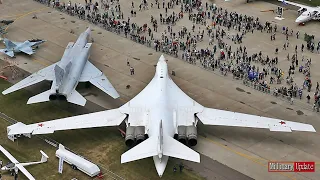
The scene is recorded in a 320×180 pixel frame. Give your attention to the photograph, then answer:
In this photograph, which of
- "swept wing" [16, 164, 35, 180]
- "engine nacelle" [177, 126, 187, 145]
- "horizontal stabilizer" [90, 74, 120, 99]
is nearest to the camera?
"swept wing" [16, 164, 35, 180]

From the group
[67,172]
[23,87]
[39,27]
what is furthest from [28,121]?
[39,27]

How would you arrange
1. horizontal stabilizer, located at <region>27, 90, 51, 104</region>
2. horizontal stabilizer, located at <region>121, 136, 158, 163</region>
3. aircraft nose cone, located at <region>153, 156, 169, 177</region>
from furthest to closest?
horizontal stabilizer, located at <region>27, 90, 51, 104</region>, aircraft nose cone, located at <region>153, 156, 169, 177</region>, horizontal stabilizer, located at <region>121, 136, 158, 163</region>

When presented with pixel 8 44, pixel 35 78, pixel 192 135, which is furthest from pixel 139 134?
pixel 8 44

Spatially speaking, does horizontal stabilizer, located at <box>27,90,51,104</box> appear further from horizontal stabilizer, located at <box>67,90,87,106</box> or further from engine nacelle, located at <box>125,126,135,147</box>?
engine nacelle, located at <box>125,126,135,147</box>

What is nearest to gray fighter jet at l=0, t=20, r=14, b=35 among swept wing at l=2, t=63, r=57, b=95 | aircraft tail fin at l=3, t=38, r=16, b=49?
aircraft tail fin at l=3, t=38, r=16, b=49

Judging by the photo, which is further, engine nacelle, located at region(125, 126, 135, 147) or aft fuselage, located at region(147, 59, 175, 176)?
engine nacelle, located at region(125, 126, 135, 147)

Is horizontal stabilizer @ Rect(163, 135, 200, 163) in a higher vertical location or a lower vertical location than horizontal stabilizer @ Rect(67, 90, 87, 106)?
higher

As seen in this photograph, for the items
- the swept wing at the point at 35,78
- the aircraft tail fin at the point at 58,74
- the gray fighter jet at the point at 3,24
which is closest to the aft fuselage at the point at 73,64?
the aircraft tail fin at the point at 58,74

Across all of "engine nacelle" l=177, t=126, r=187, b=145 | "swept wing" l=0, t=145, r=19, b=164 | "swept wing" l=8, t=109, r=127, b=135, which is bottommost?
"swept wing" l=0, t=145, r=19, b=164
